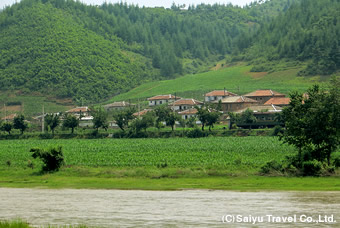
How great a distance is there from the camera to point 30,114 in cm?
15150

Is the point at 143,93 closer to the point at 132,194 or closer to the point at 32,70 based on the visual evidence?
the point at 32,70

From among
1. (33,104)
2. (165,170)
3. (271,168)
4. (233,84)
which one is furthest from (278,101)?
(271,168)

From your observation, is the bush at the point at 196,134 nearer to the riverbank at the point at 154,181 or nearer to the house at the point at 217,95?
the riverbank at the point at 154,181

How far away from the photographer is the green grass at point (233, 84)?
15700 centimetres

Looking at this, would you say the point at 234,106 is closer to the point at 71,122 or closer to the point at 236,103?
the point at 236,103

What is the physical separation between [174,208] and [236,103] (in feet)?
322

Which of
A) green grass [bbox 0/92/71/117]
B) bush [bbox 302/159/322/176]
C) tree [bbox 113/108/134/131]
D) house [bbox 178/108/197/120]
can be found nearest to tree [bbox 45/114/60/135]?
tree [bbox 113/108/134/131]

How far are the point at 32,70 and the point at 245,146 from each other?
14183cm

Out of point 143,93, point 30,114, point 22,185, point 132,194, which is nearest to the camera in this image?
point 132,194

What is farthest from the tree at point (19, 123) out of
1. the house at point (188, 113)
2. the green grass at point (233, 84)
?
the green grass at point (233, 84)

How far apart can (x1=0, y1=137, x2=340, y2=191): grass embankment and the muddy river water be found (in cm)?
396

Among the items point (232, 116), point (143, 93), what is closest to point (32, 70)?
point (143, 93)

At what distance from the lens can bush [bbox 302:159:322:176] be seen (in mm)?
43812

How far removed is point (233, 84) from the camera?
175 meters
